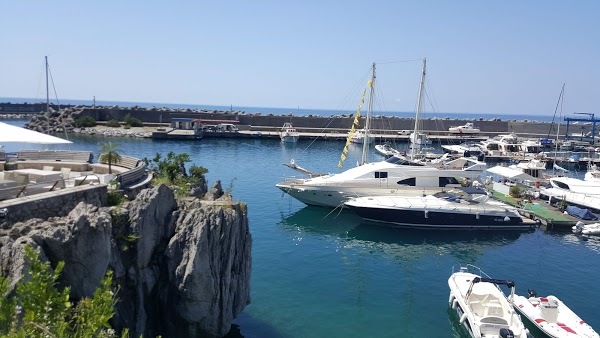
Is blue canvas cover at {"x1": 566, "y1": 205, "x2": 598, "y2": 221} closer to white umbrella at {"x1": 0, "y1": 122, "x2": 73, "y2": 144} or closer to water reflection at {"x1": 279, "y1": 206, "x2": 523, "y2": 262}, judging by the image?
water reflection at {"x1": 279, "y1": 206, "x2": 523, "y2": 262}

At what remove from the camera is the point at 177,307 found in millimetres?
15391

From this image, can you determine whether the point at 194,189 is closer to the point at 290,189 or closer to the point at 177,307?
the point at 177,307

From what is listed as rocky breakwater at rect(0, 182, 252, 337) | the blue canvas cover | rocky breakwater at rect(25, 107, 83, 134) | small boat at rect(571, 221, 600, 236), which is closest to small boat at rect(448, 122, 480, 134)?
the blue canvas cover

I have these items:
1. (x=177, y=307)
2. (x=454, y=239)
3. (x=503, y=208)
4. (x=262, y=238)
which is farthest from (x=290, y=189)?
(x=177, y=307)

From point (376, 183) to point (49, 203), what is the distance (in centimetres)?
3045

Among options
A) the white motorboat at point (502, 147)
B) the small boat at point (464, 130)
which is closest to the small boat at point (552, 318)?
the white motorboat at point (502, 147)

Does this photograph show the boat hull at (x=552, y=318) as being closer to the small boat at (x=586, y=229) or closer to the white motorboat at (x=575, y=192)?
the small boat at (x=586, y=229)

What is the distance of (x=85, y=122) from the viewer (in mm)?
95125

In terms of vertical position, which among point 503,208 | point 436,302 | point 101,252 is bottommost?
point 436,302

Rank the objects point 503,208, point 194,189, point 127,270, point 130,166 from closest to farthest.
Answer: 1. point 127,270
2. point 194,189
3. point 130,166
4. point 503,208

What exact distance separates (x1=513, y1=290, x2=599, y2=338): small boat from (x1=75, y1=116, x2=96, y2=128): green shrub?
90.6 metres

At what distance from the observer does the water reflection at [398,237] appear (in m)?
32.2

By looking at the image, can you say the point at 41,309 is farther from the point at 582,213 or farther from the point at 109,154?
the point at 582,213

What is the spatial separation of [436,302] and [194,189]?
530 inches
